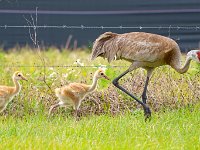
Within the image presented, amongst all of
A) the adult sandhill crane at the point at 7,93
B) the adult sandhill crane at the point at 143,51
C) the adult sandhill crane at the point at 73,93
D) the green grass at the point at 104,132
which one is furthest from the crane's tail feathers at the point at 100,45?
the adult sandhill crane at the point at 7,93

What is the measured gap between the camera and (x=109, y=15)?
11195 mm

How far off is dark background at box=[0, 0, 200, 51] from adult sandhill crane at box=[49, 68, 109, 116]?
160cm

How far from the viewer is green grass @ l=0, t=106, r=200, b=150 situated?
24.3ft

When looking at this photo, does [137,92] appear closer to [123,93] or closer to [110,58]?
[123,93]

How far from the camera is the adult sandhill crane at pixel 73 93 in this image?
9.62m

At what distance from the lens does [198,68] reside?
10305 millimetres

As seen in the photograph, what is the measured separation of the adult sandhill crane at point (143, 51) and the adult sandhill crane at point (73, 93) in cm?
39

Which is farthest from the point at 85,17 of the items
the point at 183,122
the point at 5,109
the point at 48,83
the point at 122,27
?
the point at 183,122

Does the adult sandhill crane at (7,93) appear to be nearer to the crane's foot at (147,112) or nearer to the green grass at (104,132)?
the green grass at (104,132)

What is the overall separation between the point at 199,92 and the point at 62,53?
12.6ft

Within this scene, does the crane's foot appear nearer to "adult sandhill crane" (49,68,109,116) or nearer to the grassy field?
the grassy field

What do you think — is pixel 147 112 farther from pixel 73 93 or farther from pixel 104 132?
pixel 104 132

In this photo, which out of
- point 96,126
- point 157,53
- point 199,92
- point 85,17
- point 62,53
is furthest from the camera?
point 62,53

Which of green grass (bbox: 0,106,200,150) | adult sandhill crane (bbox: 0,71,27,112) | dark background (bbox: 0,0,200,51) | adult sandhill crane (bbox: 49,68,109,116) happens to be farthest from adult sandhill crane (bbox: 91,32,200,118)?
dark background (bbox: 0,0,200,51)
